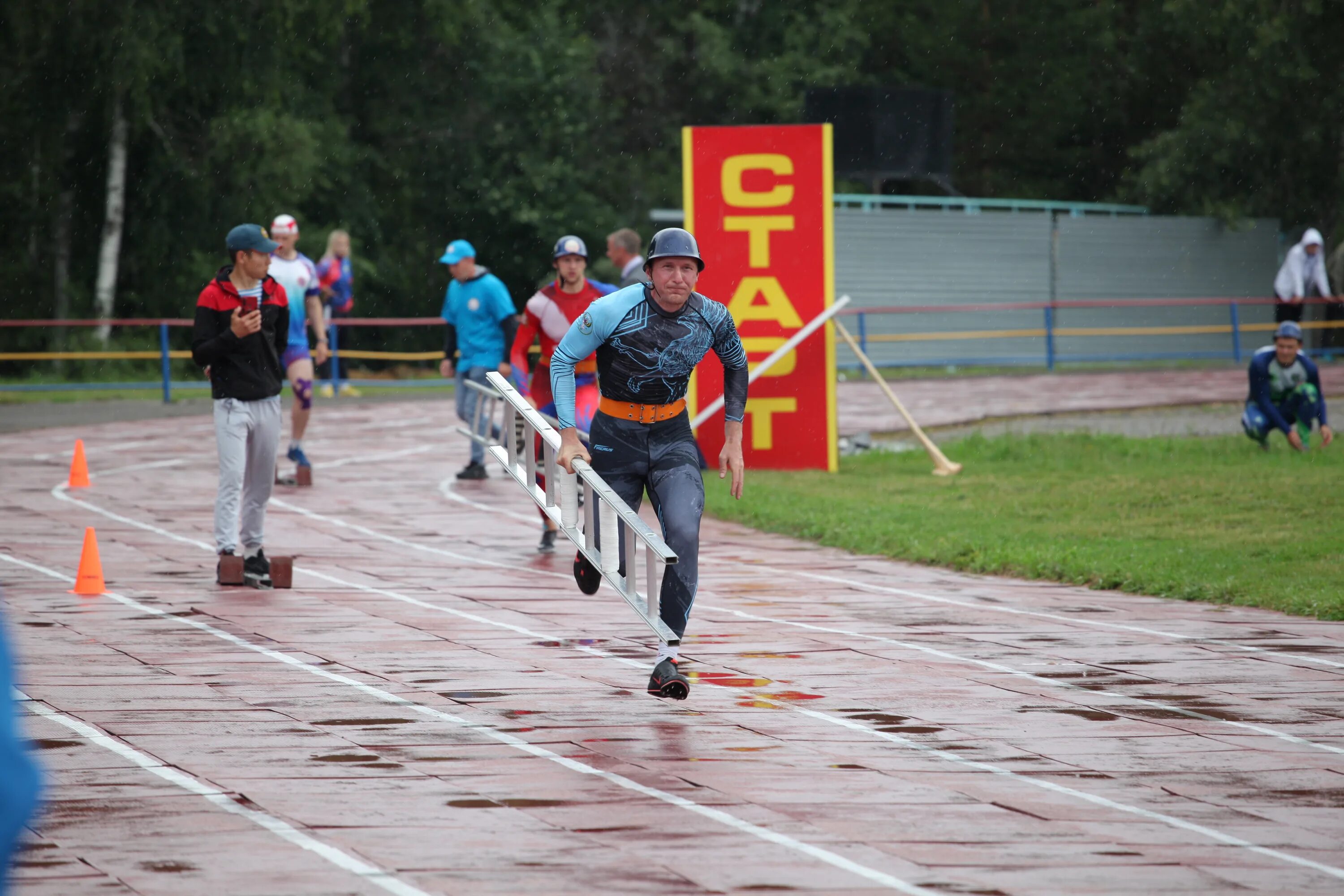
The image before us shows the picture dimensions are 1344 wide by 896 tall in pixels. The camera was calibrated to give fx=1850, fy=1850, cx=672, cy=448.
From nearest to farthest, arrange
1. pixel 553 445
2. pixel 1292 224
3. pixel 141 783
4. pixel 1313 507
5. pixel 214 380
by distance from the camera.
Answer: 1. pixel 141 783
2. pixel 553 445
3. pixel 214 380
4. pixel 1313 507
5. pixel 1292 224

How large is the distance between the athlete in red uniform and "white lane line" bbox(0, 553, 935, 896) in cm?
364

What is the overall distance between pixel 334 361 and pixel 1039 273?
15444mm

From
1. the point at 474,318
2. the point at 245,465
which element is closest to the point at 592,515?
the point at 245,465

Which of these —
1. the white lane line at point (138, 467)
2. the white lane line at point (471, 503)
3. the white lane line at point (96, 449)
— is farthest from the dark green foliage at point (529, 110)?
the white lane line at point (471, 503)

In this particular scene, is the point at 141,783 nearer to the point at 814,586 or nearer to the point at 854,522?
the point at 814,586

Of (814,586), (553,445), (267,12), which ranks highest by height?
(267,12)

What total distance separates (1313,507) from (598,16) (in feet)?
125

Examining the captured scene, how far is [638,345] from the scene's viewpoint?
7621 millimetres

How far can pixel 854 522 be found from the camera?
13.4 meters

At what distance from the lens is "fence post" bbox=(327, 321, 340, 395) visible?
26.6 meters

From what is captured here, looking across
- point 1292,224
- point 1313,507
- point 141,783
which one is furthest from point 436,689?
point 1292,224

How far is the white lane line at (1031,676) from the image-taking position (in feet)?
22.3

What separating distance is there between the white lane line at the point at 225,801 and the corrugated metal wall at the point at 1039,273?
88.5 feet

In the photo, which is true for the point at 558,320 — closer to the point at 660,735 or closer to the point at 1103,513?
the point at 1103,513
